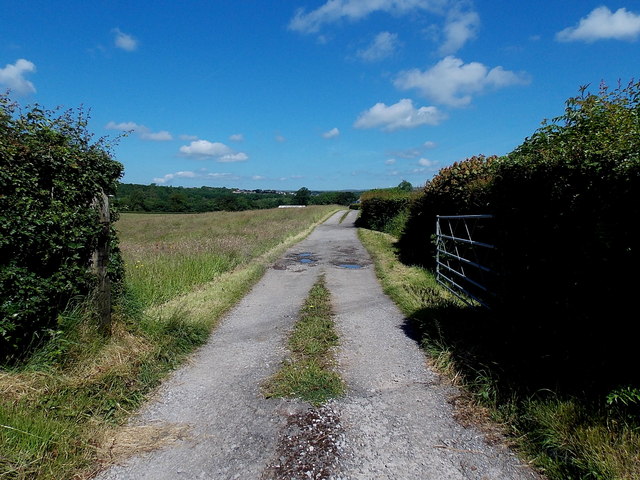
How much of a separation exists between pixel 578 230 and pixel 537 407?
144cm

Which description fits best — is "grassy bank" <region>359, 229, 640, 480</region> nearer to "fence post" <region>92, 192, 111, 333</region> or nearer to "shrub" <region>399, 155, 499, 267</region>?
"shrub" <region>399, 155, 499, 267</region>

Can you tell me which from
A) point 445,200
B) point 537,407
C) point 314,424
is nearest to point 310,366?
point 314,424

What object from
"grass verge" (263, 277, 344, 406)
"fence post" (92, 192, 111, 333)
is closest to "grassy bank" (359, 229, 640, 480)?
"grass verge" (263, 277, 344, 406)

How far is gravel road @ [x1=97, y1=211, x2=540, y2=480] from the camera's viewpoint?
2.50 m

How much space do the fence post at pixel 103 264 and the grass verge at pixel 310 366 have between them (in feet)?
6.74

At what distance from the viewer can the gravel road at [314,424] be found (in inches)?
98.3

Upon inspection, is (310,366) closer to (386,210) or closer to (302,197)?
(386,210)

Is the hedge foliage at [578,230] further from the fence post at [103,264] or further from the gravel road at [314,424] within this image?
the fence post at [103,264]

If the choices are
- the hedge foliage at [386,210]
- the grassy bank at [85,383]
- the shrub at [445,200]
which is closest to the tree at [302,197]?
the hedge foliage at [386,210]

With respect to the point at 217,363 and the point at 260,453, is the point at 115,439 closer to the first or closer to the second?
the point at 260,453

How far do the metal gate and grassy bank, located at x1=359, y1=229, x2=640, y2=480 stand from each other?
70 cm

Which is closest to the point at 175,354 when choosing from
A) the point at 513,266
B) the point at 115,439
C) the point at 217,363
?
the point at 217,363

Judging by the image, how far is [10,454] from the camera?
233cm

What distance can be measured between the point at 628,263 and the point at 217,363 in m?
4.02
